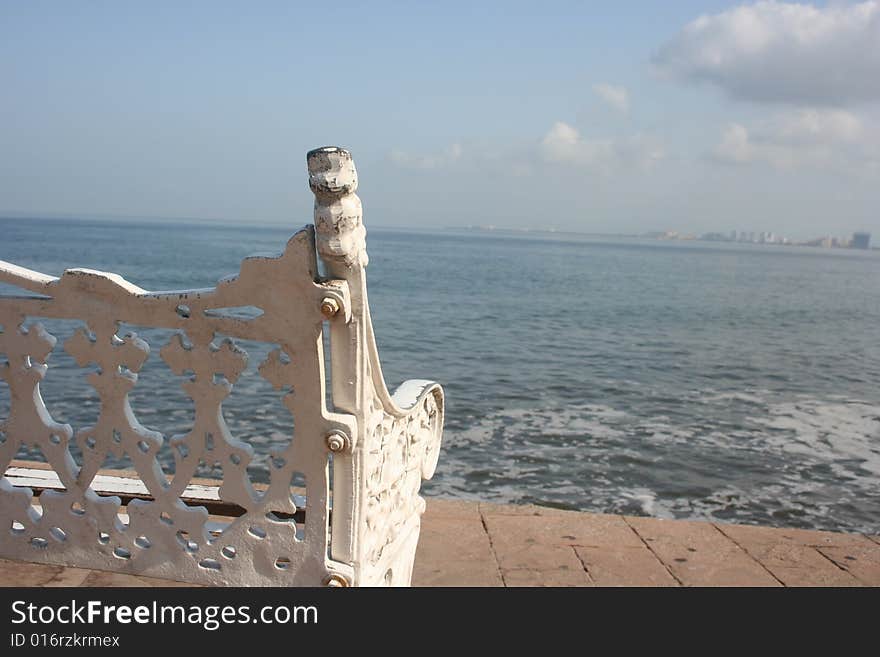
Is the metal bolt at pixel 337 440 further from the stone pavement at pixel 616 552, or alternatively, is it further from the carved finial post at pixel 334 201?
the stone pavement at pixel 616 552

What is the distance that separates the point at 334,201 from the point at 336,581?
1088mm

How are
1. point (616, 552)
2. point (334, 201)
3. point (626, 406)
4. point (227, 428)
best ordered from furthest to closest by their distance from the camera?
point (626, 406) < point (616, 552) < point (227, 428) < point (334, 201)

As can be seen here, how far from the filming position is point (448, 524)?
4.73 metres

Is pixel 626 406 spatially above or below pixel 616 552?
below

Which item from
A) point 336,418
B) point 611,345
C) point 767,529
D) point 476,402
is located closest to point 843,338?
point 611,345

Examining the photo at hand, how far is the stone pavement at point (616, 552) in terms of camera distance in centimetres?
418

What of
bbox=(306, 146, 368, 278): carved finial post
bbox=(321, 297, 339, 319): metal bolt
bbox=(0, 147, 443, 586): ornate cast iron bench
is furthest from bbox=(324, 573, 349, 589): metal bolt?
bbox=(306, 146, 368, 278): carved finial post

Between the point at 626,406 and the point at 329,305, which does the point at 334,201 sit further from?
the point at 626,406

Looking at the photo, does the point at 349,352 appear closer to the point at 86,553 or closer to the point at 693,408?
the point at 86,553

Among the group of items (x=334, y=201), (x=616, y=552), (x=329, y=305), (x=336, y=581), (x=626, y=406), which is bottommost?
(x=626, y=406)

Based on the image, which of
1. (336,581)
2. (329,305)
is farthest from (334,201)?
(336,581)

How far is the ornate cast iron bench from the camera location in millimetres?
2145

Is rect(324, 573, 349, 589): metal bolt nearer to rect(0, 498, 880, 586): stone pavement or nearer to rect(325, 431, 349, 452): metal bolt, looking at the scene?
rect(325, 431, 349, 452): metal bolt

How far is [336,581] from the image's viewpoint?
2332 mm
